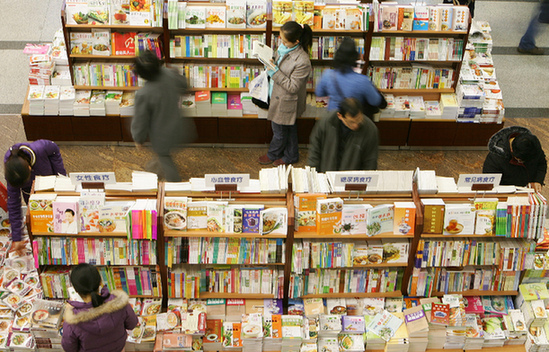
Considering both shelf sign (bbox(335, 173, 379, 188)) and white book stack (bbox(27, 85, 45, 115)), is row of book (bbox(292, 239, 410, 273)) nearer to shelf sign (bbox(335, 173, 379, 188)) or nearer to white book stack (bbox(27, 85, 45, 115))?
shelf sign (bbox(335, 173, 379, 188))

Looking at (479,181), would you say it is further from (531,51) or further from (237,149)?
(531,51)

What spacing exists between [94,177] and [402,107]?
4.40 meters

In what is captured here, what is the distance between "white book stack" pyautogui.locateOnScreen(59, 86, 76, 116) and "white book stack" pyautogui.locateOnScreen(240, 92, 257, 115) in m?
2.07

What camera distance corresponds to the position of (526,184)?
19.7ft

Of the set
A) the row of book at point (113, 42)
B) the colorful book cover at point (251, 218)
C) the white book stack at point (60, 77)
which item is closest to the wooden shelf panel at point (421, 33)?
the row of book at point (113, 42)

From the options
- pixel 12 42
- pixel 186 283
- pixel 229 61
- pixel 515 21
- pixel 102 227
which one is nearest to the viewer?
pixel 102 227

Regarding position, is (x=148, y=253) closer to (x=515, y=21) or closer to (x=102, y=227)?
(x=102, y=227)

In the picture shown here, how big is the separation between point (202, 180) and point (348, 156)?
140 centimetres

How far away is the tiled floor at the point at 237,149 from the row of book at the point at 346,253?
274 cm

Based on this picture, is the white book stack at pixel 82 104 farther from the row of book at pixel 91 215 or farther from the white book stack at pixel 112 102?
the row of book at pixel 91 215

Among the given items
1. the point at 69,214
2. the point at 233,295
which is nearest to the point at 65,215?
the point at 69,214

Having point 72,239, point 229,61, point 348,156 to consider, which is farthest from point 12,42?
point 348,156

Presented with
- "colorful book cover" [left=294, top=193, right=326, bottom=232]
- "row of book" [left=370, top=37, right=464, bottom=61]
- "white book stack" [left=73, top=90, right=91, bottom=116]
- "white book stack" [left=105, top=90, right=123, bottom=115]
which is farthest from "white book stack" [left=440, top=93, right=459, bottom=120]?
"white book stack" [left=73, top=90, right=91, bottom=116]

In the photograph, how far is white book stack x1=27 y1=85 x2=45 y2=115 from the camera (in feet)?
Answer: 26.2
